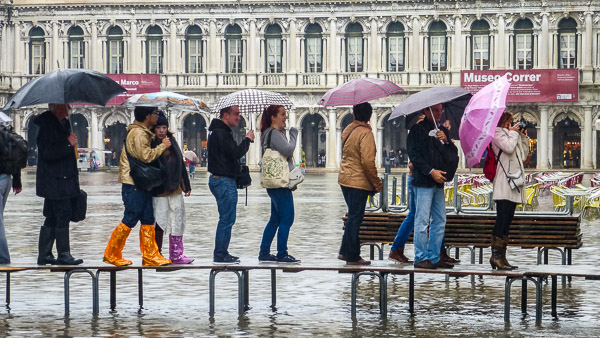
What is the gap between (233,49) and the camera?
68562 mm

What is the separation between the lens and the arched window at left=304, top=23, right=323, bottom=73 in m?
67.9

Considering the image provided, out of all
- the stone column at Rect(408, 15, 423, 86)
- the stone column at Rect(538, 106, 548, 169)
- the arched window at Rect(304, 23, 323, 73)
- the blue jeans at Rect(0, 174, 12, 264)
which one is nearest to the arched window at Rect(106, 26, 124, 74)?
the arched window at Rect(304, 23, 323, 73)

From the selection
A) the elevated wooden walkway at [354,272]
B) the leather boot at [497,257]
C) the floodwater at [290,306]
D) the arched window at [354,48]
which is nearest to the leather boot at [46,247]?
the elevated wooden walkway at [354,272]

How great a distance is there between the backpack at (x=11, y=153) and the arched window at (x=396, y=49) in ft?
179

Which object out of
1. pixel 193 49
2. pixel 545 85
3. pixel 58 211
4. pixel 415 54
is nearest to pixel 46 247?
pixel 58 211

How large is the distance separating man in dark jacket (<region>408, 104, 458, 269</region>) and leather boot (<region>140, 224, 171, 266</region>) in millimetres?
2505

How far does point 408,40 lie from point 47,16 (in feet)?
65.1

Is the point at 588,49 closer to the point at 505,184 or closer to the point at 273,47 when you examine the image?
the point at 273,47

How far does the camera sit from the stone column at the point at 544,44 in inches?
2539

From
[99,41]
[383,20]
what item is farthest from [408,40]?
[99,41]

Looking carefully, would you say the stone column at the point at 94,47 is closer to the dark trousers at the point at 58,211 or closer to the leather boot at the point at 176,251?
the dark trousers at the point at 58,211

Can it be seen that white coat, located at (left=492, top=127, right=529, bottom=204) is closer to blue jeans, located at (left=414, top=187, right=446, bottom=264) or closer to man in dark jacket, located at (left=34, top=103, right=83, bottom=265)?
blue jeans, located at (left=414, top=187, right=446, bottom=264)

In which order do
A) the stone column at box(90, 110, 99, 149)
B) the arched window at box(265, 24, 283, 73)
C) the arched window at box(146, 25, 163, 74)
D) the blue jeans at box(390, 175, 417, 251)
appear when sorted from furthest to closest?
the stone column at box(90, 110, 99, 149), the arched window at box(146, 25, 163, 74), the arched window at box(265, 24, 283, 73), the blue jeans at box(390, 175, 417, 251)

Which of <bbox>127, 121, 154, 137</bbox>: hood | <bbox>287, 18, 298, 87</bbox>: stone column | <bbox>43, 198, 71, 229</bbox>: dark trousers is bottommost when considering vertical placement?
<bbox>43, 198, 71, 229</bbox>: dark trousers
